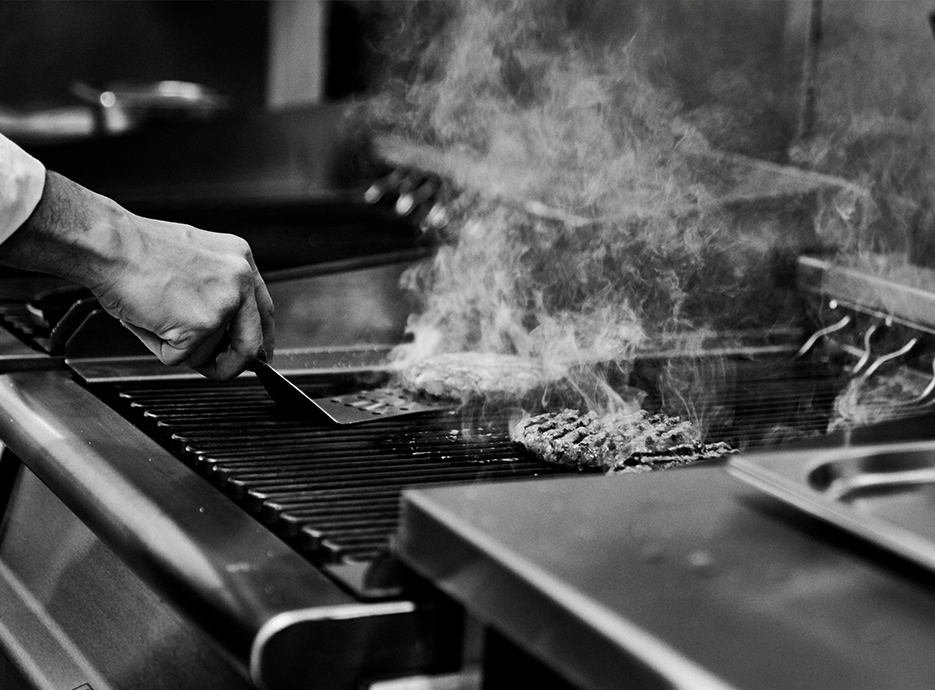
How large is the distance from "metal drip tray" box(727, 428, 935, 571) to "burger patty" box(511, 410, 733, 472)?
1.05 feet

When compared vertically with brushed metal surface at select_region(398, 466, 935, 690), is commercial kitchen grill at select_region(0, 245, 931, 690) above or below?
below

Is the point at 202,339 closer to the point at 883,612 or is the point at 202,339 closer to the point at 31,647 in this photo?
the point at 31,647

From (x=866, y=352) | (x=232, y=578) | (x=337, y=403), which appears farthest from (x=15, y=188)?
(x=866, y=352)

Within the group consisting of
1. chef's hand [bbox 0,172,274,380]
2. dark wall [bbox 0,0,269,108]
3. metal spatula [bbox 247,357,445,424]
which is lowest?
metal spatula [bbox 247,357,445,424]

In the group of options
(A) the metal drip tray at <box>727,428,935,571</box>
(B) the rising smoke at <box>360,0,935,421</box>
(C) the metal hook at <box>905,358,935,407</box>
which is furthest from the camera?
(B) the rising smoke at <box>360,0,935,421</box>

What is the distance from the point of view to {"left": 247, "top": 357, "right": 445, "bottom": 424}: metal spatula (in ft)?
5.19

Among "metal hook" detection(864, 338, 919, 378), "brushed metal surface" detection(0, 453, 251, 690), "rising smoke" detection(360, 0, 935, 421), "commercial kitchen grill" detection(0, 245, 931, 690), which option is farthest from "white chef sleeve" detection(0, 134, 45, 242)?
"metal hook" detection(864, 338, 919, 378)

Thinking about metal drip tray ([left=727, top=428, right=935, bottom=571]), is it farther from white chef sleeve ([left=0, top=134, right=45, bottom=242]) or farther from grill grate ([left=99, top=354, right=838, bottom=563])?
white chef sleeve ([left=0, top=134, right=45, bottom=242])

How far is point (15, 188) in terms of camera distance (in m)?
A: 1.49

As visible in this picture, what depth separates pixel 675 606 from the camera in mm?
858

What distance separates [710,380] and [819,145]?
0.96m

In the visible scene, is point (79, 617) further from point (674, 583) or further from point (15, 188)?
point (674, 583)

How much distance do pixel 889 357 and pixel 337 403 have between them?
0.79 m

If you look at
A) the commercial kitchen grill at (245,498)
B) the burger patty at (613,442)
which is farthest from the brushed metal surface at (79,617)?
the burger patty at (613,442)
